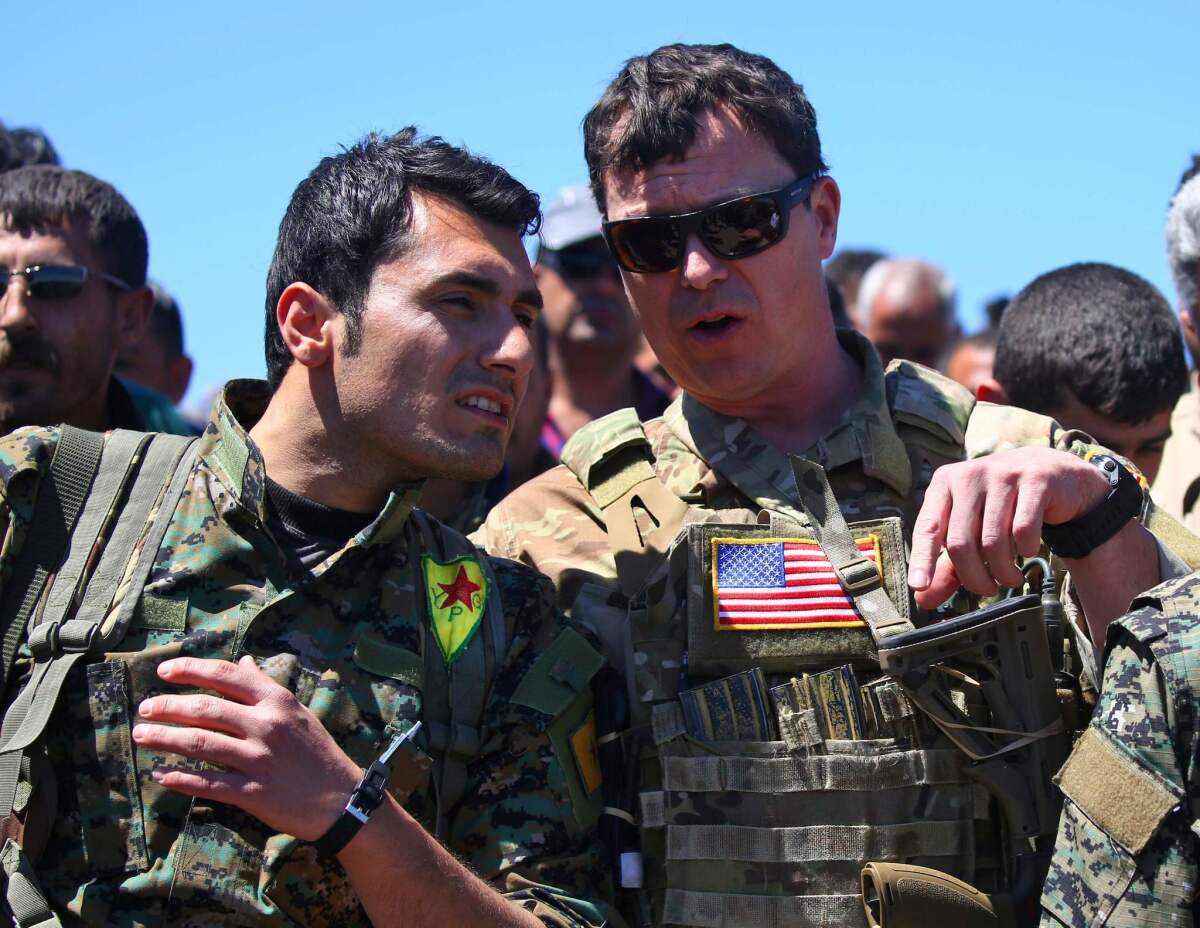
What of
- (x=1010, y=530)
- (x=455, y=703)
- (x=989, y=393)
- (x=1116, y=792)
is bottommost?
(x=1116, y=792)

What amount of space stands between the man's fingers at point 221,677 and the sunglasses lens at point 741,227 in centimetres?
172

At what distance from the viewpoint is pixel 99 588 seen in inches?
135

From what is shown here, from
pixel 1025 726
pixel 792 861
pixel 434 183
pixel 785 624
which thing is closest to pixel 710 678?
pixel 785 624

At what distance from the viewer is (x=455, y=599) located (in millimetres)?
3754

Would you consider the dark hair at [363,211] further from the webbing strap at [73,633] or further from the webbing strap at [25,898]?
the webbing strap at [25,898]

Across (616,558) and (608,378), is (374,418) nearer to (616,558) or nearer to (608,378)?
(616,558)

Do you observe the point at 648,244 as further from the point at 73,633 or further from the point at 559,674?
the point at 73,633

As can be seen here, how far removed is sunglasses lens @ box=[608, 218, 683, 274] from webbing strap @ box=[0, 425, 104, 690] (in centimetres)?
145

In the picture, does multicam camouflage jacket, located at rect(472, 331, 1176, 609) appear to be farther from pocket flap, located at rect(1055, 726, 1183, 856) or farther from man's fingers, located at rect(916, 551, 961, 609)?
pocket flap, located at rect(1055, 726, 1183, 856)

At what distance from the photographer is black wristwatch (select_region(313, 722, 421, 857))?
3.11 metres

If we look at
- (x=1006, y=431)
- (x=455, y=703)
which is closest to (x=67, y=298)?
(x=455, y=703)

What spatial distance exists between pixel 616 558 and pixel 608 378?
339 cm

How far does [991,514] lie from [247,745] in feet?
5.41

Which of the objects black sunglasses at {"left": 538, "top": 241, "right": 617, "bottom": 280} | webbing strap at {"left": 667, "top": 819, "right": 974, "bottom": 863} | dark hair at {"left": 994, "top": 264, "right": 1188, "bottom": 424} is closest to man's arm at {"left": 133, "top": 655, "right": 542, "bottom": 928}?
webbing strap at {"left": 667, "top": 819, "right": 974, "bottom": 863}
